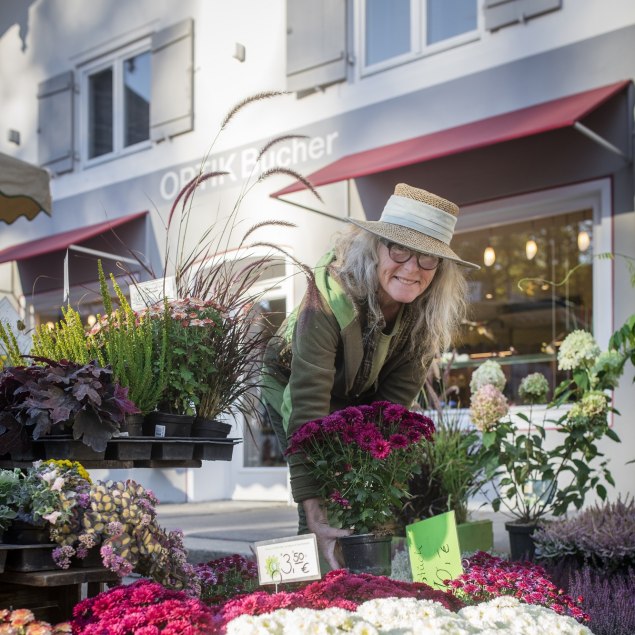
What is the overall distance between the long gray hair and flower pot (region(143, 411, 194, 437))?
0.59 meters

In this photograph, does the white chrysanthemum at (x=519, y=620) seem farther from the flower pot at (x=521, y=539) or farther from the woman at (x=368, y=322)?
the flower pot at (x=521, y=539)

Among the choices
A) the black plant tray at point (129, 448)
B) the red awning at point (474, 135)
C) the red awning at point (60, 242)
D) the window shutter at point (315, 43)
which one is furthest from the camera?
the red awning at point (60, 242)

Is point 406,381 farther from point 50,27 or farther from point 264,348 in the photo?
point 50,27

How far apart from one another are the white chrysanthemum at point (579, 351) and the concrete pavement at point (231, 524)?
3.22 ft

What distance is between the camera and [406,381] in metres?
2.59

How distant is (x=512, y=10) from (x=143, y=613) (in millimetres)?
5156

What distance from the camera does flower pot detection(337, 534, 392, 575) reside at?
6.54 ft

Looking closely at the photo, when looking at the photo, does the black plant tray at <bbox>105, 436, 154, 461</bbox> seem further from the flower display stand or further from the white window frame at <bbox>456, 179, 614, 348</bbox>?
the white window frame at <bbox>456, 179, 614, 348</bbox>

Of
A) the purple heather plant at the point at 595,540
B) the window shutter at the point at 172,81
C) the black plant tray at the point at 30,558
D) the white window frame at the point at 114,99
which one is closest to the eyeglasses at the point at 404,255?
the black plant tray at the point at 30,558

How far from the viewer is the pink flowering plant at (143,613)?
56.3 inches

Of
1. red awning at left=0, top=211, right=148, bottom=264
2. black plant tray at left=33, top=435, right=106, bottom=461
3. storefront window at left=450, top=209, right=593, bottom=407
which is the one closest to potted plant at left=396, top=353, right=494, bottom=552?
storefront window at left=450, top=209, right=593, bottom=407

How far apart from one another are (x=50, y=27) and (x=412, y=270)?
831cm

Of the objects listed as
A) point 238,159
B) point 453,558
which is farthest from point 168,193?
point 453,558

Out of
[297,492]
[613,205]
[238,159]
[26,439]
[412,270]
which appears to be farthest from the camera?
[238,159]
